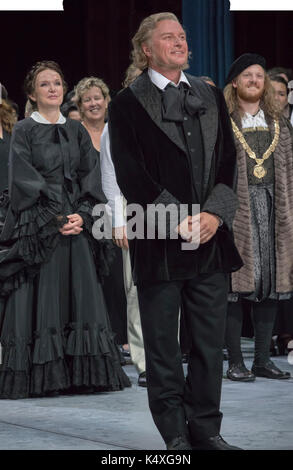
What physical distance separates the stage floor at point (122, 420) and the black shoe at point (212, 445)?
0.58ft

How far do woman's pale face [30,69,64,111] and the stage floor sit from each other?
4.63ft

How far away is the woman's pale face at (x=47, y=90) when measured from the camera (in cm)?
518

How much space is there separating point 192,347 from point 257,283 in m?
1.78

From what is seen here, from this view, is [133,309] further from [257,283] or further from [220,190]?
[220,190]

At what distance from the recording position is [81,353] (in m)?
5.02

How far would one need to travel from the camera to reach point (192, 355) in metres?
3.58

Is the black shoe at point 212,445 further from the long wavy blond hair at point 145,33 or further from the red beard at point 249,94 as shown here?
the red beard at point 249,94

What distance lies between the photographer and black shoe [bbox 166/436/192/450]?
3.47 metres

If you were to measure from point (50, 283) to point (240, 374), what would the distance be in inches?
40.9

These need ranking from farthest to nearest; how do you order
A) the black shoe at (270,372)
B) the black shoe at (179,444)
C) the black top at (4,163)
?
1. the black top at (4,163)
2. the black shoe at (270,372)
3. the black shoe at (179,444)

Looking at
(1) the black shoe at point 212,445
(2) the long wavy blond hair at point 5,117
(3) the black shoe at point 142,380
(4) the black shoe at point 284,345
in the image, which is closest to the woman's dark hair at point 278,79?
(4) the black shoe at point 284,345

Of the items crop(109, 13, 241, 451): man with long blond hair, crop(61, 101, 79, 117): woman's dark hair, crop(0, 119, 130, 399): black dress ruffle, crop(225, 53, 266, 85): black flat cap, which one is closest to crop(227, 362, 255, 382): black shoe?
crop(0, 119, 130, 399): black dress ruffle

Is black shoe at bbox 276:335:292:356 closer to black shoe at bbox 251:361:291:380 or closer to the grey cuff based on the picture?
black shoe at bbox 251:361:291:380

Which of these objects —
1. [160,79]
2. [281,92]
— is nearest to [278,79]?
[281,92]
